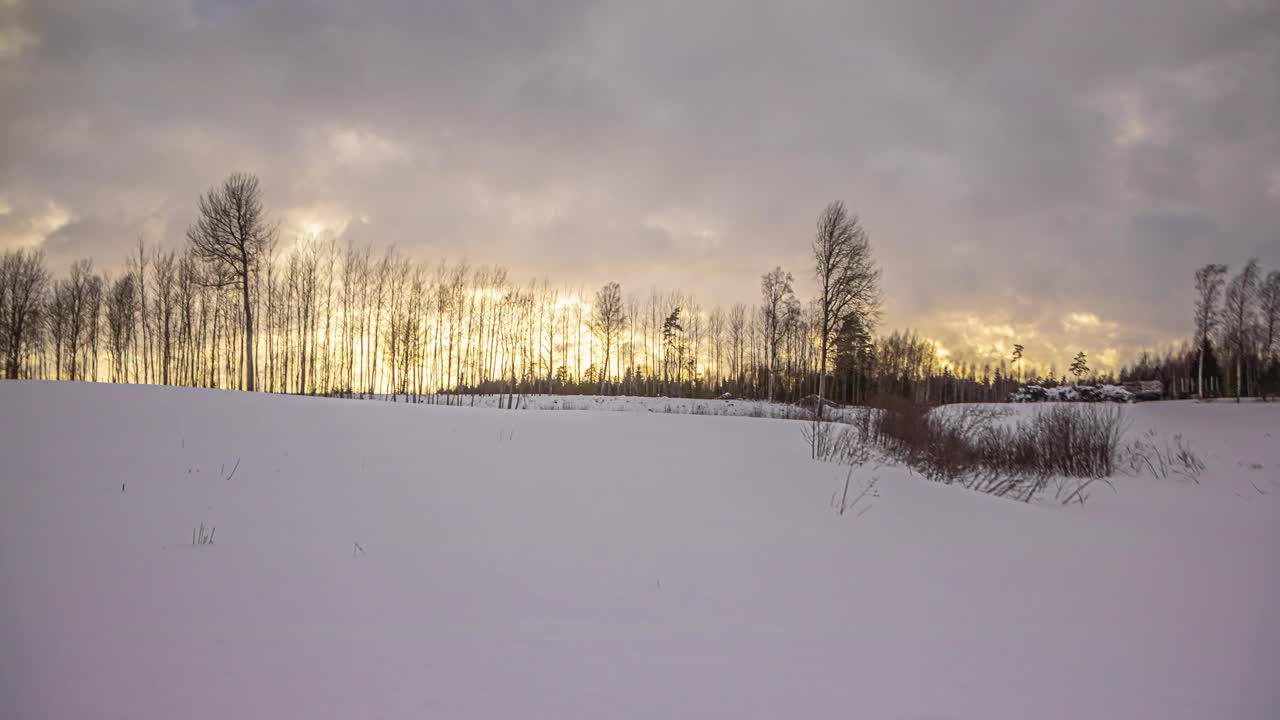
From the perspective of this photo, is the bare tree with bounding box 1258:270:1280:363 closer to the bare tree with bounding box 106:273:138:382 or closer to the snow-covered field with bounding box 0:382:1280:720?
the snow-covered field with bounding box 0:382:1280:720

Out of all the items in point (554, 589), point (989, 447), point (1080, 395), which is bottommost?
point (989, 447)

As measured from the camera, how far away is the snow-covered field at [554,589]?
A: 6.81 ft

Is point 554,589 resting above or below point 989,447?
above

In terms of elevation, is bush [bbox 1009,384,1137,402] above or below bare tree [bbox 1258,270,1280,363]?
below

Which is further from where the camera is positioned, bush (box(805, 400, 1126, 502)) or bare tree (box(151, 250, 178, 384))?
bare tree (box(151, 250, 178, 384))

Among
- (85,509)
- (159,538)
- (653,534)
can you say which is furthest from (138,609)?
(653,534)

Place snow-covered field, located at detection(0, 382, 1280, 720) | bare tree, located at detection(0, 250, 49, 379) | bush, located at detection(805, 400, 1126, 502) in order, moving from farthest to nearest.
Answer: bare tree, located at detection(0, 250, 49, 379)
bush, located at detection(805, 400, 1126, 502)
snow-covered field, located at detection(0, 382, 1280, 720)

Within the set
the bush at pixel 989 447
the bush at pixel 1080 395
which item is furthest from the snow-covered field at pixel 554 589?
the bush at pixel 1080 395

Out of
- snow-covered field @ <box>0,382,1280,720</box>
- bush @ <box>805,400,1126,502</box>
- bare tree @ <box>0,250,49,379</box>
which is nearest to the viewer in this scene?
snow-covered field @ <box>0,382,1280,720</box>

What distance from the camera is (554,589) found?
297cm

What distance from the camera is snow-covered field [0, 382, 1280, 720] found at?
208 cm

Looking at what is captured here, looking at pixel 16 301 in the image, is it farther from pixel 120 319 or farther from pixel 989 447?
pixel 989 447

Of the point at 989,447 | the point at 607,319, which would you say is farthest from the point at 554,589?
the point at 607,319

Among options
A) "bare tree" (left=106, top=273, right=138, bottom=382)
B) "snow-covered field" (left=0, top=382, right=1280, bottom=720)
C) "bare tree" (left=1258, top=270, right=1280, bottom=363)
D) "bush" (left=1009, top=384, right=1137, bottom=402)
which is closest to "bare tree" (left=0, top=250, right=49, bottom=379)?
"bare tree" (left=106, top=273, right=138, bottom=382)
